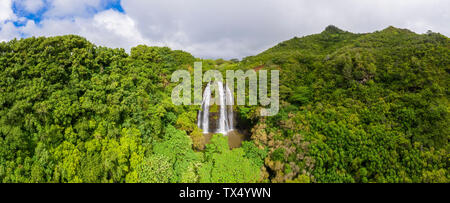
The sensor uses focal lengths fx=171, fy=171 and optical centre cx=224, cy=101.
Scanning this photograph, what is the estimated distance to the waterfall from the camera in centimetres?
2161

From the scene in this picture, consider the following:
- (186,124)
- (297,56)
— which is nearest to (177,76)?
(186,124)

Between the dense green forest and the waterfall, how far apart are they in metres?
3.50

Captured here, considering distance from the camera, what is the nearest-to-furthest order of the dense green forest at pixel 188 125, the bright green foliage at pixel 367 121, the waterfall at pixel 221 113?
the dense green forest at pixel 188 125 < the bright green foliage at pixel 367 121 < the waterfall at pixel 221 113

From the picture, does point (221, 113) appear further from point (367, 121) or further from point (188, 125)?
point (367, 121)

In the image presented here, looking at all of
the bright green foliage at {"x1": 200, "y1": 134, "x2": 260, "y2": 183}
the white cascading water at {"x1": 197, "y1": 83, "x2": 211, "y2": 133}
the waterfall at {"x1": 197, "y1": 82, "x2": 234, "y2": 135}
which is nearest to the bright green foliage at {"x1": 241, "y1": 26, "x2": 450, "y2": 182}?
the bright green foliage at {"x1": 200, "y1": 134, "x2": 260, "y2": 183}

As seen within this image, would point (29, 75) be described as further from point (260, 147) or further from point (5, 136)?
point (260, 147)

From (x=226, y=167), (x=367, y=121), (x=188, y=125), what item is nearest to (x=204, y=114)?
(x=188, y=125)

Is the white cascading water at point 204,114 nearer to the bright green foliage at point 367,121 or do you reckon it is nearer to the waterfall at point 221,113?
the waterfall at point 221,113

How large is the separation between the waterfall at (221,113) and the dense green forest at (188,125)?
3505mm

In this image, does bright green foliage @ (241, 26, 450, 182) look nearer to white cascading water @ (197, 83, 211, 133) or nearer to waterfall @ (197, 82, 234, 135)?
waterfall @ (197, 82, 234, 135)

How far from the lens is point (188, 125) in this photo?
689 inches

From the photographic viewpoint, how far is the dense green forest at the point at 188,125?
11688mm

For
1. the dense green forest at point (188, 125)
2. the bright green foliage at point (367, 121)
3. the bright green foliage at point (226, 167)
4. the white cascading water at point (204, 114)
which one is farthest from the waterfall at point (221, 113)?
the bright green foliage at point (226, 167)
